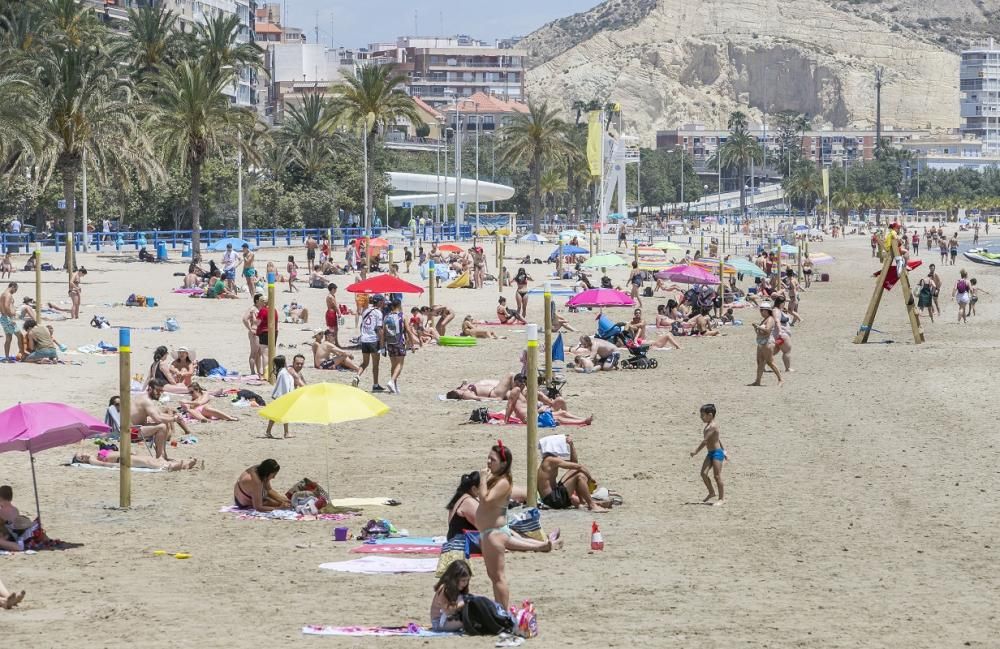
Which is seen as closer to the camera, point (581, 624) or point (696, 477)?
point (581, 624)

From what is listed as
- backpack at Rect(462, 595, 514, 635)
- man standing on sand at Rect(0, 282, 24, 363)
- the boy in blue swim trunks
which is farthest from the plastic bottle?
man standing on sand at Rect(0, 282, 24, 363)

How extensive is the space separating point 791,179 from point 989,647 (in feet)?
480

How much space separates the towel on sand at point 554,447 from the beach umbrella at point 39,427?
372 cm

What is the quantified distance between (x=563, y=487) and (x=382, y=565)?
2.58 meters

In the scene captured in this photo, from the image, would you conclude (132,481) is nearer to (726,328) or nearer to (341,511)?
(341,511)

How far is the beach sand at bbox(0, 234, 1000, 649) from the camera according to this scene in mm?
9109

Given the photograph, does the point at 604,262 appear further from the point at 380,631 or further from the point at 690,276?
the point at 380,631

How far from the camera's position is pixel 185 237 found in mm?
54812

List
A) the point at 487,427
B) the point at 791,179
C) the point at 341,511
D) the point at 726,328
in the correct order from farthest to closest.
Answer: the point at 791,179 < the point at 726,328 < the point at 487,427 < the point at 341,511

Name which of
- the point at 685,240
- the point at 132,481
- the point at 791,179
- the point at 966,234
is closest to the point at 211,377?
the point at 132,481

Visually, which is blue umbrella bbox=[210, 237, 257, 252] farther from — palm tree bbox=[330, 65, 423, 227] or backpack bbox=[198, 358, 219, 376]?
backpack bbox=[198, 358, 219, 376]

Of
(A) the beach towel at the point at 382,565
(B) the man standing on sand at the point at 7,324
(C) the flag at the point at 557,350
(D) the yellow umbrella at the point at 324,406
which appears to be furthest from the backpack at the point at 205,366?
(A) the beach towel at the point at 382,565

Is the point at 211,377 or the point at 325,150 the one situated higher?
the point at 325,150

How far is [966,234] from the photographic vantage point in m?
120
